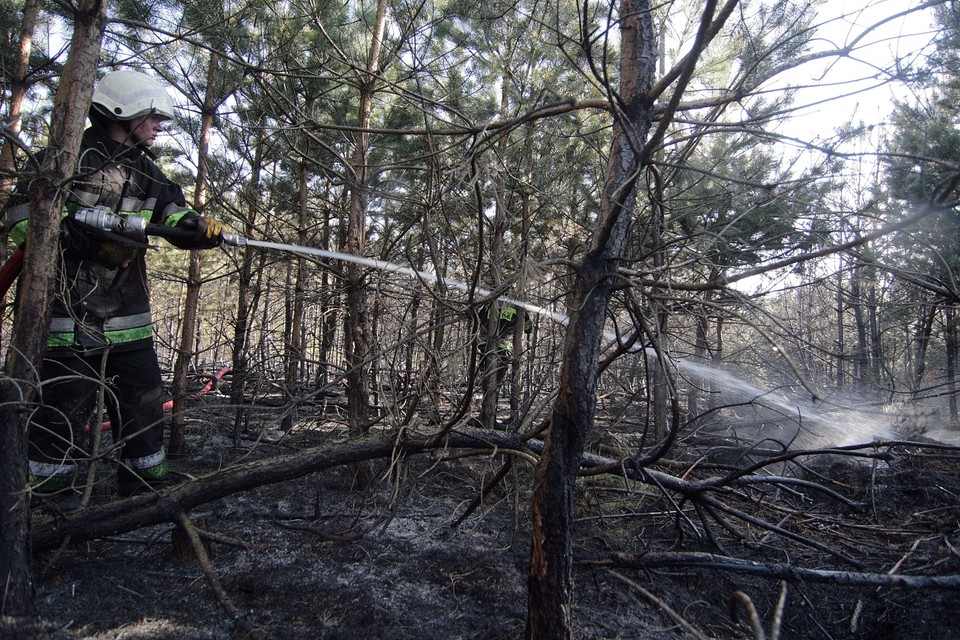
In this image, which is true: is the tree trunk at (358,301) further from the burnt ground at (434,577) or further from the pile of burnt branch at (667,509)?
the pile of burnt branch at (667,509)

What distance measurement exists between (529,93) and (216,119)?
336 cm

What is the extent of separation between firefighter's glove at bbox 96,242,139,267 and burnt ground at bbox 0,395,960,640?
3.41 feet

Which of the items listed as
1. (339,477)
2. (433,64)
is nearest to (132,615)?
(339,477)

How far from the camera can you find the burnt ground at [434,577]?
95.5 inches

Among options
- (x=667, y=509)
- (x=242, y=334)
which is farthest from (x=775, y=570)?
(x=242, y=334)

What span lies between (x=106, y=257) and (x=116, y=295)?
24cm

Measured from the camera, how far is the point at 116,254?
10.4 ft

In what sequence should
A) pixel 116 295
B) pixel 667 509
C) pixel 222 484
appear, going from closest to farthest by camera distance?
1. pixel 222 484
2. pixel 116 295
3. pixel 667 509

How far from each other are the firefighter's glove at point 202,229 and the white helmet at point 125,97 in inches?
24.5

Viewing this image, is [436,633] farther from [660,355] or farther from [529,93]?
[529,93]

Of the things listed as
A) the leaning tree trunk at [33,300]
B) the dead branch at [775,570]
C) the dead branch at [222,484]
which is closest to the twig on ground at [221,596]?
the dead branch at [222,484]

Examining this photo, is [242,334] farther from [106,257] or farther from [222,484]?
[222,484]

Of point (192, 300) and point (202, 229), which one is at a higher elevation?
point (202, 229)

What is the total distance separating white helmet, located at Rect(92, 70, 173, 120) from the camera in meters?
3.15
